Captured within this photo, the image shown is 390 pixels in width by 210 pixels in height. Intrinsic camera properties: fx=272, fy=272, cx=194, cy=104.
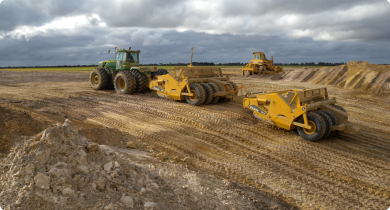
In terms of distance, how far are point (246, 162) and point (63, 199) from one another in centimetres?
355

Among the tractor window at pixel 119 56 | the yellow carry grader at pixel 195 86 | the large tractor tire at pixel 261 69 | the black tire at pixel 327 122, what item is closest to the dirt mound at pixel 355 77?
the large tractor tire at pixel 261 69

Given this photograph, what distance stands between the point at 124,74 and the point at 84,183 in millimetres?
9620

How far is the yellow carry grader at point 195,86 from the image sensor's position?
386 inches

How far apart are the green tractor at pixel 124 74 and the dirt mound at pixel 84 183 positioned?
27.8 feet

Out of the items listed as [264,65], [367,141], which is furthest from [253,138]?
[264,65]

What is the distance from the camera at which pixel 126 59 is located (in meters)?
13.6

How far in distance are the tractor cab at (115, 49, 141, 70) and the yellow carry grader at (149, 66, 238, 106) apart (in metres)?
3.10

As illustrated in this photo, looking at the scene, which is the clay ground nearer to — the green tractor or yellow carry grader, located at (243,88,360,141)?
yellow carry grader, located at (243,88,360,141)

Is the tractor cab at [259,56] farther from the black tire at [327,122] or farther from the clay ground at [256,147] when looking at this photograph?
the black tire at [327,122]

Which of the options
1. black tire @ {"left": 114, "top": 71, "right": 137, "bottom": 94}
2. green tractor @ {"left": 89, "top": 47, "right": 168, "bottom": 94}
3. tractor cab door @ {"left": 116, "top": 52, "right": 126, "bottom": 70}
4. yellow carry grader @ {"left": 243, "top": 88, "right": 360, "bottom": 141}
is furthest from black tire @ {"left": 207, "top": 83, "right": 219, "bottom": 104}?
tractor cab door @ {"left": 116, "top": 52, "right": 126, "bottom": 70}

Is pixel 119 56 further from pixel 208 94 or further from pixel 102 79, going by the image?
→ pixel 208 94

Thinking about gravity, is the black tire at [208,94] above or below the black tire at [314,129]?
above

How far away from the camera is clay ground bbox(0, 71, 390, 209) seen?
4.55 meters

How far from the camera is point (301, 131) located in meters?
6.86
